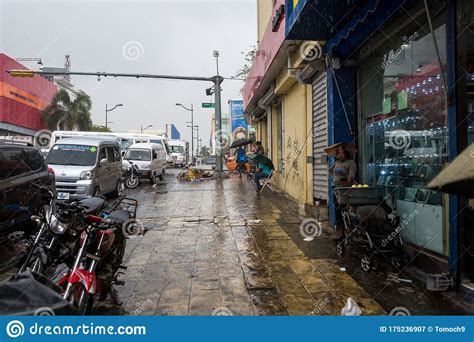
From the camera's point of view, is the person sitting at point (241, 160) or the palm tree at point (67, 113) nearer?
the person sitting at point (241, 160)

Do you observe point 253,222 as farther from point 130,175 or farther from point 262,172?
point 130,175

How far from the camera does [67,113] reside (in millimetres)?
41844

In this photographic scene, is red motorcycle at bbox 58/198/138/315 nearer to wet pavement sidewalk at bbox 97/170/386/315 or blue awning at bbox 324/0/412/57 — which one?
wet pavement sidewalk at bbox 97/170/386/315

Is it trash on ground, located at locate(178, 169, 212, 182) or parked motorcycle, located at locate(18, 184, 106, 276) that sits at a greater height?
trash on ground, located at locate(178, 169, 212, 182)

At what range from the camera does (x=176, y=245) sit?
6988mm

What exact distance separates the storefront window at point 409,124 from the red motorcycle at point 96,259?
147 inches

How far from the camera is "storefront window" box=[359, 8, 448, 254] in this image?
204 inches

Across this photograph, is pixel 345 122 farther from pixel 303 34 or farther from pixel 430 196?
pixel 430 196

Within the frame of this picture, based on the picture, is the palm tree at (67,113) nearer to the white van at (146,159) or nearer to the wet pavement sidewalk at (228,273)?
the white van at (146,159)

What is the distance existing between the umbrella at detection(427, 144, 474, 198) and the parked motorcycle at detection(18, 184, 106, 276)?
122 inches

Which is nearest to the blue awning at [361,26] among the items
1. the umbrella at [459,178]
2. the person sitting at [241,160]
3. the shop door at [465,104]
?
the shop door at [465,104]

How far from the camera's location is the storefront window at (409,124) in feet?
Answer: 17.0

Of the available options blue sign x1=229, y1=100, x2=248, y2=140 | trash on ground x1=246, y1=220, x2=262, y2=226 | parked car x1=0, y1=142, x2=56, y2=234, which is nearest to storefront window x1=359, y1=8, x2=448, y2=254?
trash on ground x1=246, y1=220, x2=262, y2=226

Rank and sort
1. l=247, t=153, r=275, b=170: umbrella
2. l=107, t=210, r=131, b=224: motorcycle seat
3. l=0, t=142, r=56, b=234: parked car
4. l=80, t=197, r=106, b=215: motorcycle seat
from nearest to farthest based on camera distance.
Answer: l=80, t=197, r=106, b=215: motorcycle seat, l=107, t=210, r=131, b=224: motorcycle seat, l=0, t=142, r=56, b=234: parked car, l=247, t=153, r=275, b=170: umbrella
